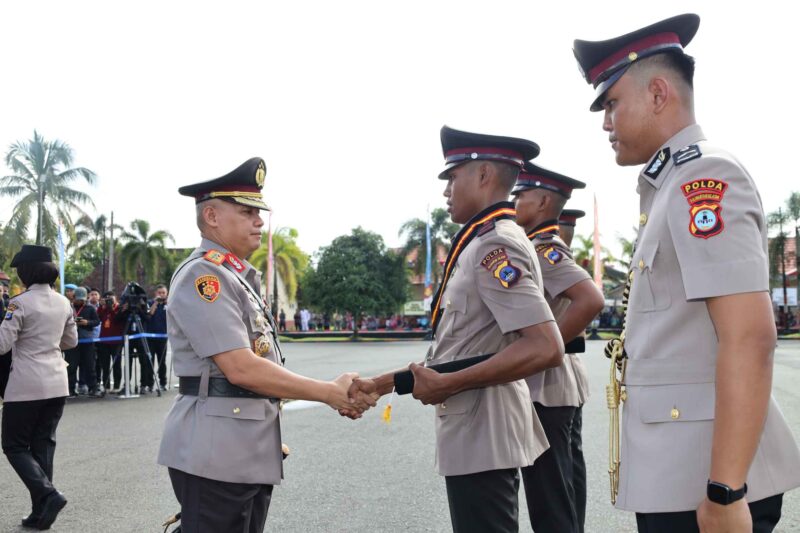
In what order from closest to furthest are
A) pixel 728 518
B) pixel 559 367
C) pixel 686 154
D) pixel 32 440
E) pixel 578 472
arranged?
pixel 728 518 → pixel 686 154 → pixel 559 367 → pixel 578 472 → pixel 32 440

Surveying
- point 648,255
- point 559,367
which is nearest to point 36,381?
point 559,367

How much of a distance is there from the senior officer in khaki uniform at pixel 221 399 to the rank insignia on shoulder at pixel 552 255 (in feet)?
5.61

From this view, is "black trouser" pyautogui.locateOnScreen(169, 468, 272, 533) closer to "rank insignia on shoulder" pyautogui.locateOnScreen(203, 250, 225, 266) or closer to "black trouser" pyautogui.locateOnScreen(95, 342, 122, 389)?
"rank insignia on shoulder" pyautogui.locateOnScreen(203, 250, 225, 266)

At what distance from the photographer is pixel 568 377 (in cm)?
384

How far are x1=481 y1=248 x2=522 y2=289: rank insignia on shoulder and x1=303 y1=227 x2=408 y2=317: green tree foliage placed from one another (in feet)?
119

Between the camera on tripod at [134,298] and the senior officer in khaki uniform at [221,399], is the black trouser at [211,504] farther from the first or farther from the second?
the camera on tripod at [134,298]

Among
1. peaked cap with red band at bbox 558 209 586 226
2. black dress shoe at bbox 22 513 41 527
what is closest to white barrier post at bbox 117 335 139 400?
black dress shoe at bbox 22 513 41 527

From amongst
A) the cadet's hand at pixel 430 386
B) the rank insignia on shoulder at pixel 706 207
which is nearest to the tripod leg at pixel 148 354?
the cadet's hand at pixel 430 386

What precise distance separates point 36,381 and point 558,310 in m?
3.89

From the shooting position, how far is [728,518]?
5.19 ft

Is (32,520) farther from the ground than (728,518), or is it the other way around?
(728,518)

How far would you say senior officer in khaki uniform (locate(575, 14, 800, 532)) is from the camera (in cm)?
160

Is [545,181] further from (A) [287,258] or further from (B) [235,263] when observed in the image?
(A) [287,258]

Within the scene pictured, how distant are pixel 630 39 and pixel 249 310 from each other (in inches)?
71.5
